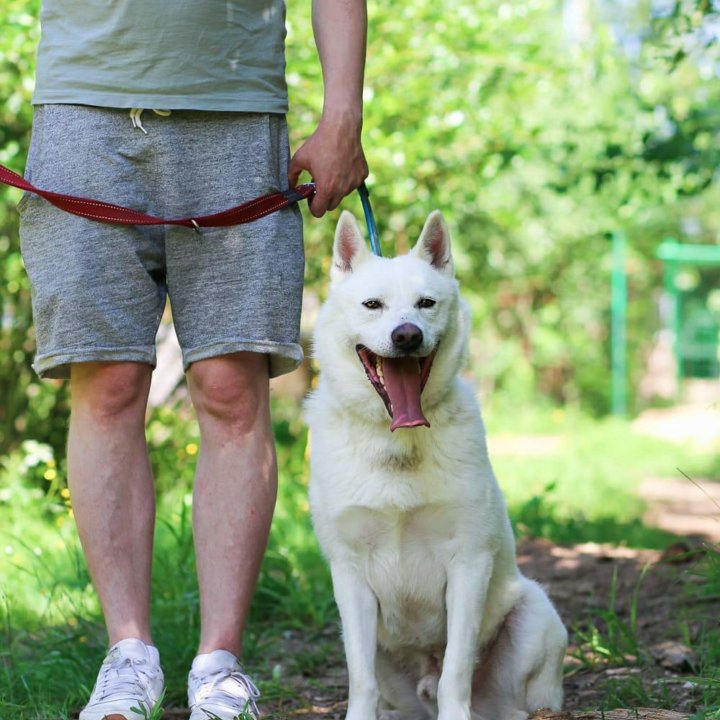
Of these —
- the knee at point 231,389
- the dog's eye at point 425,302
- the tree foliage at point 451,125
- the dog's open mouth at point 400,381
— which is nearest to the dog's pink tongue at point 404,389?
the dog's open mouth at point 400,381

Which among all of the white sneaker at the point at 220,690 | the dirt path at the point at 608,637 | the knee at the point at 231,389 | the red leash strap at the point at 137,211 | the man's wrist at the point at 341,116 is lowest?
the dirt path at the point at 608,637

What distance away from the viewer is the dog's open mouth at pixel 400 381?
261cm

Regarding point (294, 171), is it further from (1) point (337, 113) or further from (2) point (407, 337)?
(2) point (407, 337)

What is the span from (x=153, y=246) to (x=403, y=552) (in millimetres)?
973

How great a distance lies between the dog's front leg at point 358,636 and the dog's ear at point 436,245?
0.84 metres

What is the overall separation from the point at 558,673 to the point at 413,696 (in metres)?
0.40

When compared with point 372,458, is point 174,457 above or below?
below

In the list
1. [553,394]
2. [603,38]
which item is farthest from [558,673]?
[553,394]

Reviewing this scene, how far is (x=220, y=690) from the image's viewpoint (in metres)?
2.60

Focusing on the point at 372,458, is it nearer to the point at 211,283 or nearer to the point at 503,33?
the point at 211,283

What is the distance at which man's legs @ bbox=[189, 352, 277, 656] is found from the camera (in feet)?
8.98

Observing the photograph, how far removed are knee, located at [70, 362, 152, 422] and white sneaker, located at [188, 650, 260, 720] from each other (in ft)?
2.10

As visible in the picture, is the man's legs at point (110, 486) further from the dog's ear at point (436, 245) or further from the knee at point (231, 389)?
the dog's ear at point (436, 245)

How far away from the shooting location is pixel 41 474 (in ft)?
18.4
